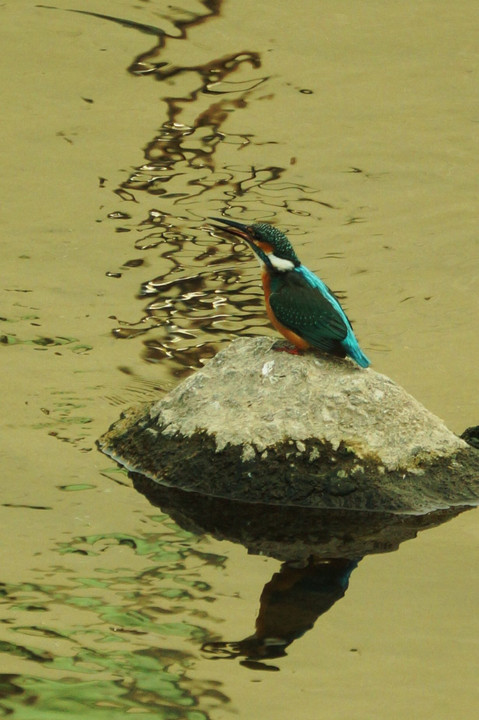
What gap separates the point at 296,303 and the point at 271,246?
0.97ft

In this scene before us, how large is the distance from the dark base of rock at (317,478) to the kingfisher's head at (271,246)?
2.80 feet

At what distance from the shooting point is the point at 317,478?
6609mm

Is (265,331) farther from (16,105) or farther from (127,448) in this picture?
(16,105)

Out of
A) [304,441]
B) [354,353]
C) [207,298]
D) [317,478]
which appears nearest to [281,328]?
[354,353]

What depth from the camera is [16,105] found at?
11617 millimetres

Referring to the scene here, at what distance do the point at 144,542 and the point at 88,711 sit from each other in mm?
1358

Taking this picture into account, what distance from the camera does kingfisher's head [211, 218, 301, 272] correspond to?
22.2ft

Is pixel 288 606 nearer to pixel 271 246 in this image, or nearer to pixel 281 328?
pixel 281 328

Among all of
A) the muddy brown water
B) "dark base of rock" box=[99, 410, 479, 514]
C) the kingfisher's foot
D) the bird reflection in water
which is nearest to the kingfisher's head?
the kingfisher's foot

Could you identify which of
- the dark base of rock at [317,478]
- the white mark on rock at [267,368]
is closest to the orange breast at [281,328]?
the white mark on rock at [267,368]

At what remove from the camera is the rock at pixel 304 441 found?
21.7ft

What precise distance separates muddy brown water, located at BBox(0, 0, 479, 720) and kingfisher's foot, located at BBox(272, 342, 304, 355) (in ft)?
3.15

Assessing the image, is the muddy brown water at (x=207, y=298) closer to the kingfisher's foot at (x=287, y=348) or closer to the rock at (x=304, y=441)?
the rock at (x=304, y=441)

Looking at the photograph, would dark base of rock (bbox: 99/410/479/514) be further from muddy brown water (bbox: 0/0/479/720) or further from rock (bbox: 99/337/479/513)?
muddy brown water (bbox: 0/0/479/720)
